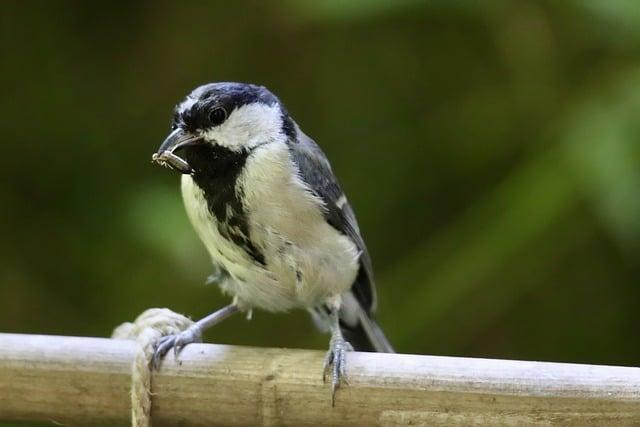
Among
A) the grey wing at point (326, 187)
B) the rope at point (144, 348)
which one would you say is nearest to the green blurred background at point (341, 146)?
the grey wing at point (326, 187)

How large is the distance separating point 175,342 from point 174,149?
22 centimetres

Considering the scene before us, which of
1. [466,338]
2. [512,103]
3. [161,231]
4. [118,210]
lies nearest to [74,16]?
[118,210]

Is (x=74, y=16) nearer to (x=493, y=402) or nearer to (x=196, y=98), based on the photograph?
(x=196, y=98)

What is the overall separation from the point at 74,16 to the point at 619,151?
1.15 meters

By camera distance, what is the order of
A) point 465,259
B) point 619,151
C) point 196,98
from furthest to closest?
point 465,259, point 619,151, point 196,98

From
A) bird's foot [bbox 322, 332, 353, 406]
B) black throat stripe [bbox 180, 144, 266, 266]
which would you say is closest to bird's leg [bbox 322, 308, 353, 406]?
bird's foot [bbox 322, 332, 353, 406]

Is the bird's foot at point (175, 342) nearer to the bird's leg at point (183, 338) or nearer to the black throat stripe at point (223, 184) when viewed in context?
the bird's leg at point (183, 338)

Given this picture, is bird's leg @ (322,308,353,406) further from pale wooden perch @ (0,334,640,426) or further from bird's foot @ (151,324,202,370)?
bird's foot @ (151,324,202,370)

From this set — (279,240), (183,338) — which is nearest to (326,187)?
(279,240)

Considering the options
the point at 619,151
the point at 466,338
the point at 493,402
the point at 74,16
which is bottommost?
the point at 466,338

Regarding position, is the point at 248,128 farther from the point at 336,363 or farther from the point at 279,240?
the point at 336,363

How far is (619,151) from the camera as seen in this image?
1.37m

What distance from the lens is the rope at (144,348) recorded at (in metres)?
0.86

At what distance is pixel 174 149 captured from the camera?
3.05 feet
